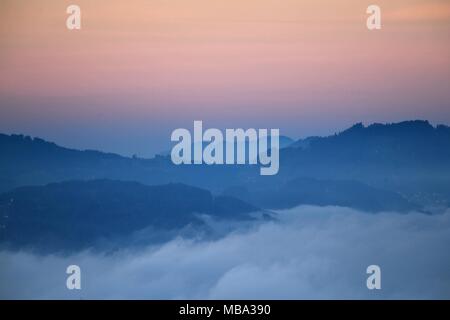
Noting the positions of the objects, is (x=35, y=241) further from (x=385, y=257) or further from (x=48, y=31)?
(x=385, y=257)

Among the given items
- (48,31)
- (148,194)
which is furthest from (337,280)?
(48,31)

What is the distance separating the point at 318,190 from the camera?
1170cm

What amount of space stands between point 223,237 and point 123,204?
63cm

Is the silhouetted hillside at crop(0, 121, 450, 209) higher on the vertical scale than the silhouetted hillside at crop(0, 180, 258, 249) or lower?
higher

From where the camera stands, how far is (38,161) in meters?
11.7

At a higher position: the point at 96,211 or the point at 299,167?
the point at 299,167

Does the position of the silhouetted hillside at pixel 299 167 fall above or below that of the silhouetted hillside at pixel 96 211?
above

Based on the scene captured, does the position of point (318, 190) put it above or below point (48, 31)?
below
